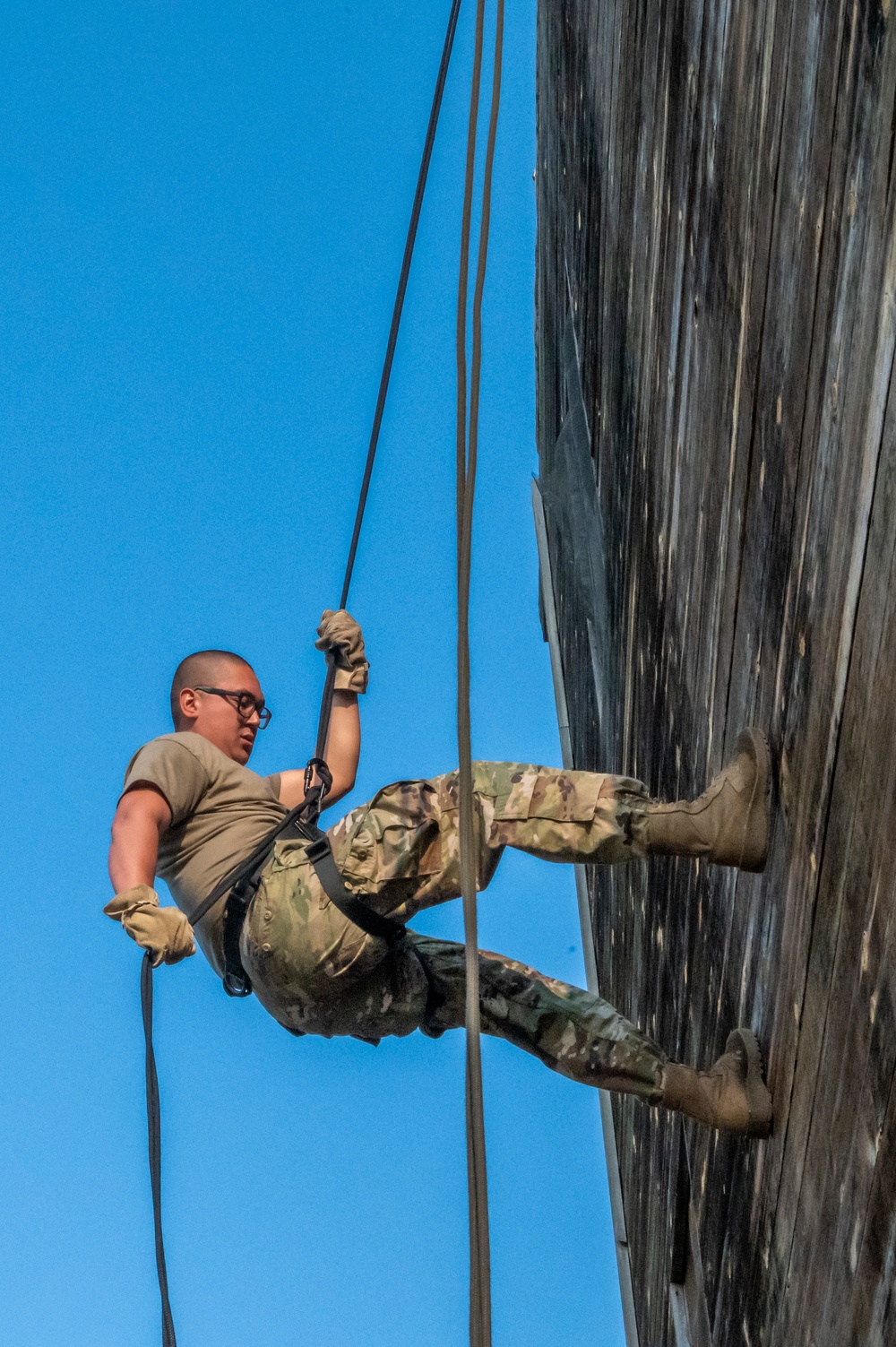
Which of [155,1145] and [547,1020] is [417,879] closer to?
[547,1020]

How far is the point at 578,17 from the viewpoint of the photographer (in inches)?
244

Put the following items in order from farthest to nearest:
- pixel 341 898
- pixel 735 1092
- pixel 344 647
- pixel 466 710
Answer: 1. pixel 344 647
2. pixel 341 898
3. pixel 735 1092
4. pixel 466 710

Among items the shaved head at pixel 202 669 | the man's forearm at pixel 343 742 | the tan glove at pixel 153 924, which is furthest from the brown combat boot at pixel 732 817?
the shaved head at pixel 202 669

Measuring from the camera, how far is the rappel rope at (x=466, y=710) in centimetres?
222

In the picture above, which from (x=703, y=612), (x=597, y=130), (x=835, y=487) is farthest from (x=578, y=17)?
(x=835, y=487)

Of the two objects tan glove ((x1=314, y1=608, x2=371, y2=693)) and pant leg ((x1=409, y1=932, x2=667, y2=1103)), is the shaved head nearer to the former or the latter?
tan glove ((x1=314, y1=608, x2=371, y2=693))

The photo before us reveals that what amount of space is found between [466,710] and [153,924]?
1.03 m

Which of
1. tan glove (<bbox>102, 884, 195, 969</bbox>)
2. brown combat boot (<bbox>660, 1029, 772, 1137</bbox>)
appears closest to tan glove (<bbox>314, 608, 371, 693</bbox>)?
tan glove (<bbox>102, 884, 195, 969</bbox>)

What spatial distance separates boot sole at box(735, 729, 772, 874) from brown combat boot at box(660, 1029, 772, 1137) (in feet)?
1.28

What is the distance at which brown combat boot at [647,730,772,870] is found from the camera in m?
2.89

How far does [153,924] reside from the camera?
319 centimetres

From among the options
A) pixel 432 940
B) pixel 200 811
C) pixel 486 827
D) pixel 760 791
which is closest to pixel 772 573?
pixel 760 791

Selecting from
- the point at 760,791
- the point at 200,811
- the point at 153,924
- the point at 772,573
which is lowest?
the point at 153,924

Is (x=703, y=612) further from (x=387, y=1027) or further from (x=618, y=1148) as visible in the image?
(x=618, y=1148)
